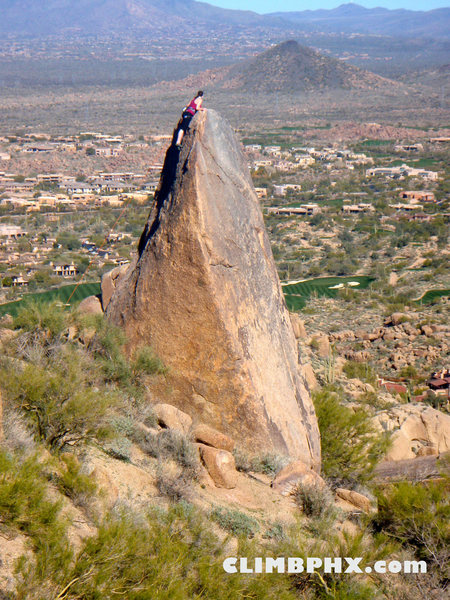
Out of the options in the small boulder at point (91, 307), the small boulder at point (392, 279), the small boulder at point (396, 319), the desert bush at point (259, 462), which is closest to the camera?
the desert bush at point (259, 462)

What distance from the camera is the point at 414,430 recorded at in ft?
50.9

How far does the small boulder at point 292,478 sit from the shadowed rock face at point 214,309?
61 cm

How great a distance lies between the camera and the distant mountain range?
162875 mm

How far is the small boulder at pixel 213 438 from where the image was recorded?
9.28m

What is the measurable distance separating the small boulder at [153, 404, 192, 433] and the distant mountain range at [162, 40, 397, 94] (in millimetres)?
156050

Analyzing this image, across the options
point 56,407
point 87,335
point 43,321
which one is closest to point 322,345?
point 87,335

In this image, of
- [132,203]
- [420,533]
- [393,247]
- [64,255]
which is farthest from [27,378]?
[132,203]

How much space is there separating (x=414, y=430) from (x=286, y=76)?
16002 centimetres

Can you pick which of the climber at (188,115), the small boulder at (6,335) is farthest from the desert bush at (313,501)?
the climber at (188,115)

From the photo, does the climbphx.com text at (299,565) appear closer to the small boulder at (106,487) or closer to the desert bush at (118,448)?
the small boulder at (106,487)

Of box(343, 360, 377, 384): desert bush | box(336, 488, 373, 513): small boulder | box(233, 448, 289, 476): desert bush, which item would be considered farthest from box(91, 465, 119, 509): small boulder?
box(343, 360, 377, 384): desert bush

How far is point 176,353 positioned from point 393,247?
135ft

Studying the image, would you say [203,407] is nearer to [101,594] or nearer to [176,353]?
[176,353]

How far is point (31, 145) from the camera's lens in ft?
311
